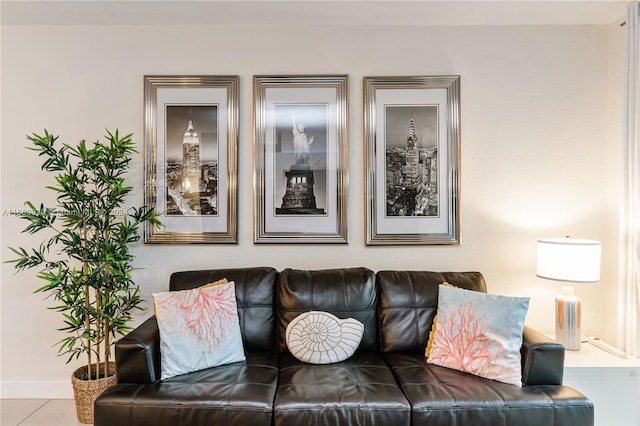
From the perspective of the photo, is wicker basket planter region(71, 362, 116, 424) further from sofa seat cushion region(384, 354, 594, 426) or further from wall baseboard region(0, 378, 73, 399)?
sofa seat cushion region(384, 354, 594, 426)

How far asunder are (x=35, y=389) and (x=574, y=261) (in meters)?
3.71

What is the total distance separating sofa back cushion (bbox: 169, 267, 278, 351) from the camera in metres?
2.40

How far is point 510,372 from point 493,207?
125cm

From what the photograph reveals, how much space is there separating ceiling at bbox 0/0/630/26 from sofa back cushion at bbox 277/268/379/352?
1760 mm

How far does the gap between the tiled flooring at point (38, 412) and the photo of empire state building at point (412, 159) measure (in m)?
2.50

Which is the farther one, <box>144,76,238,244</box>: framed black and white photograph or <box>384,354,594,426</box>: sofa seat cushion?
<box>144,76,238,244</box>: framed black and white photograph

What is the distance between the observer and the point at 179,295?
7.18 feet

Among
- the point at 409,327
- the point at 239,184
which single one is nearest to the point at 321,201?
the point at 239,184

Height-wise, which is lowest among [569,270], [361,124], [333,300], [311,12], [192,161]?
[333,300]

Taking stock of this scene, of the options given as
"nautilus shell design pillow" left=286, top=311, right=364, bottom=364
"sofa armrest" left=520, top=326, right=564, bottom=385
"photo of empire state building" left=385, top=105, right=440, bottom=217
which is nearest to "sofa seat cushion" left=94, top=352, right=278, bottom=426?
"nautilus shell design pillow" left=286, top=311, right=364, bottom=364

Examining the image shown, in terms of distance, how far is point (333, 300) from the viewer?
2.39m

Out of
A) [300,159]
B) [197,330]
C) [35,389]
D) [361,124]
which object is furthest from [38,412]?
[361,124]

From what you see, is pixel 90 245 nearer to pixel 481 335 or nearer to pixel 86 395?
pixel 86 395

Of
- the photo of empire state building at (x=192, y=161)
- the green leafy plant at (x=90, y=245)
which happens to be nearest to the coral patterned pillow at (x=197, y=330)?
the green leafy plant at (x=90, y=245)
